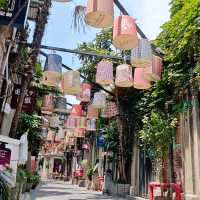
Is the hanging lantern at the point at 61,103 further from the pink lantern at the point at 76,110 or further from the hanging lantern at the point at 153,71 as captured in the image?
the hanging lantern at the point at 153,71

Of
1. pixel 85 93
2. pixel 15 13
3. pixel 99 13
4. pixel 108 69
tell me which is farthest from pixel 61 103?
pixel 99 13

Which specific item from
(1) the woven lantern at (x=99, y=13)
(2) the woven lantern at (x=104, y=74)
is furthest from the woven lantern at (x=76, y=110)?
(1) the woven lantern at (x=99, y=13)

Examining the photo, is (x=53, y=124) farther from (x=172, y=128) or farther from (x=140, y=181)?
(x=172, y=128)

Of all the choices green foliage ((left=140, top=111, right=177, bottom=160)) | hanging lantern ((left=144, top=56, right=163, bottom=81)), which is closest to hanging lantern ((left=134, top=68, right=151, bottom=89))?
hanging lantern ((left=144, top=56, right=163, bottom=81))

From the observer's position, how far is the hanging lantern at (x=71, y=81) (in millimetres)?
10366

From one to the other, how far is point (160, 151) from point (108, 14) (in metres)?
7.20

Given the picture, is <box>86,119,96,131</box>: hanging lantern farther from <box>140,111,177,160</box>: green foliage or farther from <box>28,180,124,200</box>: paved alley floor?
<box>140,111,177,160</box>: green foliage

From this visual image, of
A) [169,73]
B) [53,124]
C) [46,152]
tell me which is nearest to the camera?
[169,73]

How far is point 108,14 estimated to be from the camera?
21.9ft

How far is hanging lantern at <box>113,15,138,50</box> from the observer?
Result: 7.42 m

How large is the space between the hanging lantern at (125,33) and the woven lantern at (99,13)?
22.2 inches

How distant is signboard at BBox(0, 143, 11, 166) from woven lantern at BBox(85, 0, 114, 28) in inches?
120

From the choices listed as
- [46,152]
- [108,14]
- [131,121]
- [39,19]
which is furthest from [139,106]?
[46,152]

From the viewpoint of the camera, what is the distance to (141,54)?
8.55m
